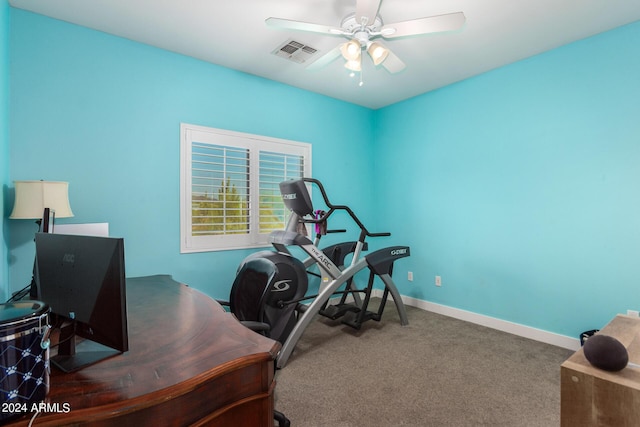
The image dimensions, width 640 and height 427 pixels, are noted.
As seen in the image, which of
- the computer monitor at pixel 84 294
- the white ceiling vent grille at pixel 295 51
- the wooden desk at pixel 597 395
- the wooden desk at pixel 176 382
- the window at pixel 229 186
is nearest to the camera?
the wooden desk at pixel 176 382

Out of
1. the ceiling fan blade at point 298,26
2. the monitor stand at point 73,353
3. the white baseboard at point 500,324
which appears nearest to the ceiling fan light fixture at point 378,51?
the ceiling fan blade at point 298,26

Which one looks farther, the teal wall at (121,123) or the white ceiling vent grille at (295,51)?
the white ceiling vent grille at (295,51)

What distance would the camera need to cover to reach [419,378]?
2344 millimetres

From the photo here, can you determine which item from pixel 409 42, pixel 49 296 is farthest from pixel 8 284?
pixel 409 42

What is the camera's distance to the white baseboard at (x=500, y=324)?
2848 mm

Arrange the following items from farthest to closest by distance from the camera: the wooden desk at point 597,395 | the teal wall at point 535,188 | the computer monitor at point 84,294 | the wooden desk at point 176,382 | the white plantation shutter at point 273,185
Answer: the white plantation shutter at point 273,185, the teal wall at point 535,188, the wooden desk at point 597,395, the computer monitor at point 84,294, the wooden desk at point 176,382

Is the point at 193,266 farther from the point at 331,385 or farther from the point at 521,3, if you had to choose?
the point at 521,3

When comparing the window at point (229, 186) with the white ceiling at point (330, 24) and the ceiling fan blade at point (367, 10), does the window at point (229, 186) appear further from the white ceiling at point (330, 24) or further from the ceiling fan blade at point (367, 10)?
the ceiling fan blade at point (367, 10)

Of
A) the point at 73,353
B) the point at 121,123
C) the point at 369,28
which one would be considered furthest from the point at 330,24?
the point at 73,353

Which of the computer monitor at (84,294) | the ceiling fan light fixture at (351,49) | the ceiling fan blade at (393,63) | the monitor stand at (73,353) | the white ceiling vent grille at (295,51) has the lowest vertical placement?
the monitor stand at (73,353)

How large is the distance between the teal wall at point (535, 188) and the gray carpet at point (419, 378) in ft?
1.77

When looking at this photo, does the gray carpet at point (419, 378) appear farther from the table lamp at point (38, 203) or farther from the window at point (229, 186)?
the table lamp at point (38, 203)

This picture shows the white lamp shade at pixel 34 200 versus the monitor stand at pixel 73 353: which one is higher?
the white lamp shade at pixel 34 200

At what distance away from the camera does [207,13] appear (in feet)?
7.79
